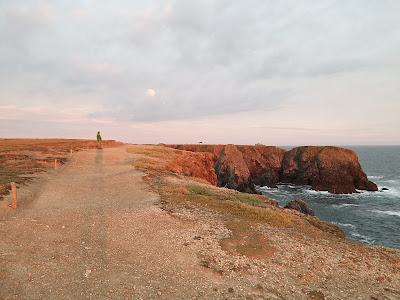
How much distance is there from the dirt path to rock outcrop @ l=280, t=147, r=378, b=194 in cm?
6502

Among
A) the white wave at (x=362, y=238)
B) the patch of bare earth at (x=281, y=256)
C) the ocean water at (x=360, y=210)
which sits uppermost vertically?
the patch of bare earth at (x=281, y=256)

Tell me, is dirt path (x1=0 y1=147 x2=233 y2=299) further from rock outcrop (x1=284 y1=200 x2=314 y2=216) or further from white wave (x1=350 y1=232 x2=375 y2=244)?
white wave (x1=350 y1=232 x2=375 y2=244)

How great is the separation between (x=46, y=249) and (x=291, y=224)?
1623 centimetres

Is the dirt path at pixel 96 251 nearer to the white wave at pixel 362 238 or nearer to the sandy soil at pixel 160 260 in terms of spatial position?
the sandy soil at pixel 160 260

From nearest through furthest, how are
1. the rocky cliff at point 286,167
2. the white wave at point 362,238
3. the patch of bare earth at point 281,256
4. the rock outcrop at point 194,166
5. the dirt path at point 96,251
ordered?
the dirt path at point 96,251, the patch of bare earth at point 281,256, the white wave at point 362,238, the rock outcrop at point 194,166, the rocky cliff at point 286,167

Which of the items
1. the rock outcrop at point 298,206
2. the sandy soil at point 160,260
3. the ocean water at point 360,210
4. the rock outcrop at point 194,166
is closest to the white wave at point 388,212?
the ocean water at point 360,210

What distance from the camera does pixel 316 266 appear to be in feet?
55.0

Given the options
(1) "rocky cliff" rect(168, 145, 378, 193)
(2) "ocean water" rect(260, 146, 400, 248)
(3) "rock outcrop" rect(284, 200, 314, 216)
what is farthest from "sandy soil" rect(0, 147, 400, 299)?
(1) "rocky cliff" rect(168, 145, 378, 193)

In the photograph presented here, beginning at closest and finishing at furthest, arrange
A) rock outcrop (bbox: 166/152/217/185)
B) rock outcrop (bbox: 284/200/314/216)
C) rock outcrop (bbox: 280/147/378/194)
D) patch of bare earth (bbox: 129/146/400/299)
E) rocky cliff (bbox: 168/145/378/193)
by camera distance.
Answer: patch of bare earth (bbox: 129/146/400/299) < rock outcrop (bbox: 284/200/314/216) < rock outcrop (bbox: 166/152/217/185) < rocky cliff (bbox: 168/145/378/193) < rock outcrop (bbox: 280/147/378/194)

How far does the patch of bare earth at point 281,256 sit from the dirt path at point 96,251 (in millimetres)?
1196

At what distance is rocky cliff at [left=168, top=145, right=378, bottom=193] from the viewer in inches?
3132

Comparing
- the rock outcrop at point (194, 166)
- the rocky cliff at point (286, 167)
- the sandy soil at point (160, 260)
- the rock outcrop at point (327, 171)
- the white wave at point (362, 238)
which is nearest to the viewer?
the sandy soil at point (160, 260)

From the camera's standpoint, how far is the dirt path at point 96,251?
13.3 metres

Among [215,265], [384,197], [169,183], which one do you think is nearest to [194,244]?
[215,265]
